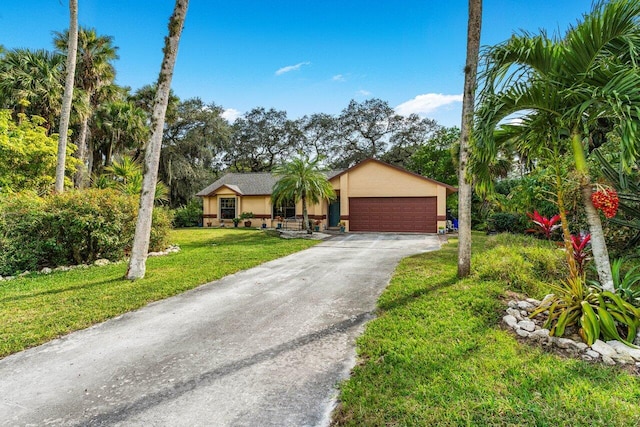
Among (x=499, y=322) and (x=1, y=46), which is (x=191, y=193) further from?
(x=499, y=322)

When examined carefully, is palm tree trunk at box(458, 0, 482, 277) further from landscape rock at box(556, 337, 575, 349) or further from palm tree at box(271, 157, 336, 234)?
palm tree at box(271, 157, 336, 234)

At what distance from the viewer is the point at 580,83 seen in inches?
145

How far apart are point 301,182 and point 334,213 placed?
217 inches

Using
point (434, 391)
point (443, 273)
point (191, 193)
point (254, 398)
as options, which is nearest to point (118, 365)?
point (254, 398)

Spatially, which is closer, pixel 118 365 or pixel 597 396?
pixel 597 396

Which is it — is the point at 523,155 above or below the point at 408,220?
above

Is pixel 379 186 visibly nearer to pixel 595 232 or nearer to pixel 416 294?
pixel 416 294

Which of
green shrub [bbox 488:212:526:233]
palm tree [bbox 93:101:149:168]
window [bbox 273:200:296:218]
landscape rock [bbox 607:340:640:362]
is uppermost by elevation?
palm tree [bbox 93:101:149:168]

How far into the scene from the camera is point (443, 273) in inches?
275

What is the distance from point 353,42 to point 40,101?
1445 cm

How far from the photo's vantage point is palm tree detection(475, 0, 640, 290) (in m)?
3.19

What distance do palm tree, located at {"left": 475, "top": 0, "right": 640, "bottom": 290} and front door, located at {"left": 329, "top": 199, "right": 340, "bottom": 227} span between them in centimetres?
1651

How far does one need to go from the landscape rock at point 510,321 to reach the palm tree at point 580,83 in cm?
106

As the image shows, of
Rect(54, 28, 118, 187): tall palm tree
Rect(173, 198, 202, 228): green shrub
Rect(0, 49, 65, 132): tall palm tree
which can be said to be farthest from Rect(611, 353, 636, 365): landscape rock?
Rect(173, 198, 202, 228): green shrub
